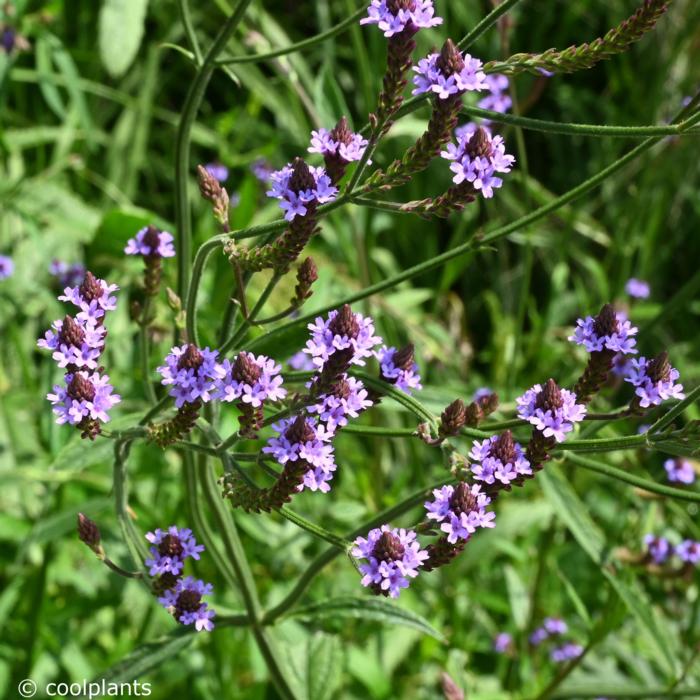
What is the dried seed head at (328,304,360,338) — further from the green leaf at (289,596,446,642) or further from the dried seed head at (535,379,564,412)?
the green leaf at (289,596,446,642)

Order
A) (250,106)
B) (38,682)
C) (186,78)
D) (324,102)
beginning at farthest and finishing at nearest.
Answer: (186,78) < (250,106) < (38,682) < (324,102)

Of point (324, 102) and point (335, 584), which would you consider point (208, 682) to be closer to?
point (335, 584)

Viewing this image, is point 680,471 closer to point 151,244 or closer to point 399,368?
point 399,368

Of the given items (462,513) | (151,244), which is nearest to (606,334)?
(462,513)

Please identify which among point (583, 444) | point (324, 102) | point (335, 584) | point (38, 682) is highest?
point (324, 102)

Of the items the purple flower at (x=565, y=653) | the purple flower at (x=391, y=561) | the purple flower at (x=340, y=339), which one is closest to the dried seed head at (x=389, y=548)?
the purple flower at (x=391, y=561)

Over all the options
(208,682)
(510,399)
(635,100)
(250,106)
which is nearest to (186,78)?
(250,106)
